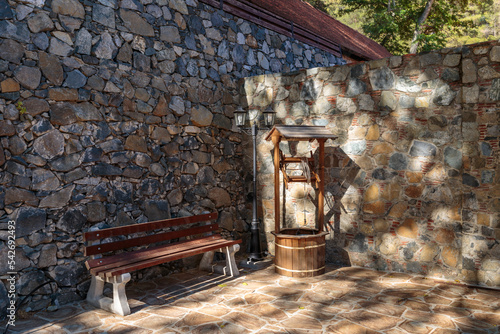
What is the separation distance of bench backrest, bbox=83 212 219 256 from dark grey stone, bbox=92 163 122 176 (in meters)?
0.69

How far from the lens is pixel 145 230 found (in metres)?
4.91

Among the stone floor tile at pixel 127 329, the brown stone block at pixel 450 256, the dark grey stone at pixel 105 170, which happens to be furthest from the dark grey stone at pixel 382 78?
the stone floor tile at pixel 127 329

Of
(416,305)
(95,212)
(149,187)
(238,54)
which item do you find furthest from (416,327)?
(238,54)

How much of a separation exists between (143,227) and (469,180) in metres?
3.98

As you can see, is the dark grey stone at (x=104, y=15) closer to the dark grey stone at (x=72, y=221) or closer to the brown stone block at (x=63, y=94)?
the brown stone block at (x=63, y=94)

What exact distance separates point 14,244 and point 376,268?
14.5ft

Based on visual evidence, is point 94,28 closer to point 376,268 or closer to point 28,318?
point 28,318

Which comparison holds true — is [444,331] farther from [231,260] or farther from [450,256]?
[231,260]

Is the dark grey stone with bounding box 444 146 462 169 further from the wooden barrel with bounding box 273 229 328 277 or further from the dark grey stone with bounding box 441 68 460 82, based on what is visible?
the wooden barrel with bounding box 273 229 328 277

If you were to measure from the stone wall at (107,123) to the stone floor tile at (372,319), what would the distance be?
8.84 ft

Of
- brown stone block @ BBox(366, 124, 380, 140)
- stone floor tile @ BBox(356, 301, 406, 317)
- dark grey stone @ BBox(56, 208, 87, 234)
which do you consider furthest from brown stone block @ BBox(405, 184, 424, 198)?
dark grey stone @ BBox(56, 208, 87, 234)

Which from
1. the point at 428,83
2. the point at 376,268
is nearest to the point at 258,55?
the point at 428,83

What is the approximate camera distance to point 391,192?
539cm

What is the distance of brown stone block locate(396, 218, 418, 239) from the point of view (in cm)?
523
